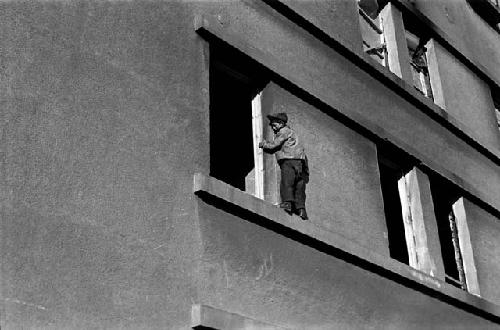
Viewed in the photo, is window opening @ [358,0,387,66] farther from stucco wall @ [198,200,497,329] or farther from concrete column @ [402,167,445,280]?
stucco wall @ [198,200,497,329]

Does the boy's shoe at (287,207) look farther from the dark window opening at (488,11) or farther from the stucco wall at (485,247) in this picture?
the dark window opening at (488,11)

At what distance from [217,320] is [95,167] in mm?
1874

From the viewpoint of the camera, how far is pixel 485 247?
12.8 metres

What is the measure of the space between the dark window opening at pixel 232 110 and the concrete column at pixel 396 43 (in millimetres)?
3355

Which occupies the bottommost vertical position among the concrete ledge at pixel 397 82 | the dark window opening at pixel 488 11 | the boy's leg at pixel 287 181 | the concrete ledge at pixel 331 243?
the concrete ledge at pixel 331 243

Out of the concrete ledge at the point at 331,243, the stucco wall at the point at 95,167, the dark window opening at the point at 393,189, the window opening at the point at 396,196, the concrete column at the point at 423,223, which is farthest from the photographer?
the dark window opening at the point at 393,189

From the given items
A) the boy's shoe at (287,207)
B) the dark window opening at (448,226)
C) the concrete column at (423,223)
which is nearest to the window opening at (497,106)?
the dark window opening at (448,226)

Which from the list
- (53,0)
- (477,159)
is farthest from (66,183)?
(477,159)

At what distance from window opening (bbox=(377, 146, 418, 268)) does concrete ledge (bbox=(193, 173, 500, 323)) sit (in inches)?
31.1

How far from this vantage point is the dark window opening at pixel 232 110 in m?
9.65

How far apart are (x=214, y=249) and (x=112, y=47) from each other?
2.33 m

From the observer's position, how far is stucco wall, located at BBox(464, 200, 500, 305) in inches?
484

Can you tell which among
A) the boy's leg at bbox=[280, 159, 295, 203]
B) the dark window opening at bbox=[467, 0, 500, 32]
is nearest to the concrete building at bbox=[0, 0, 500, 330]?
the boy's leg at bbox=[280, 159, 295, 203]

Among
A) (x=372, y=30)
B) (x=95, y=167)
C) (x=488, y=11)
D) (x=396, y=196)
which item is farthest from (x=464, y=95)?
(x=95, y=167)
